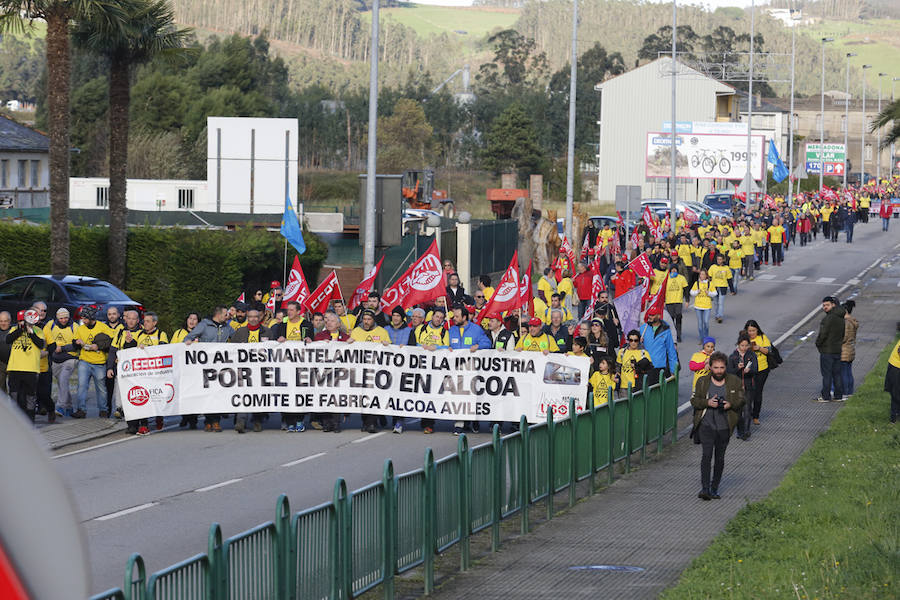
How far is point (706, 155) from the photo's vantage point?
76.9 metres

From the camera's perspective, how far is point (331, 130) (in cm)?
10494

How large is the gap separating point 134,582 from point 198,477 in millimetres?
8556

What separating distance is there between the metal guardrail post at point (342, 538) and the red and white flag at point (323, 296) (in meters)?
12.0

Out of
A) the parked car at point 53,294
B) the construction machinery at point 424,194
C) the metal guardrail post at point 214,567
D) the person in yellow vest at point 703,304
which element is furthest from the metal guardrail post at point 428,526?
the construction machinery at point 424,194

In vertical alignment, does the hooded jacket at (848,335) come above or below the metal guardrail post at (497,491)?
above

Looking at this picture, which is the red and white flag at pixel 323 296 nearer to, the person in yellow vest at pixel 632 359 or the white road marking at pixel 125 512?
the person in yellow vest at pixel 632 359

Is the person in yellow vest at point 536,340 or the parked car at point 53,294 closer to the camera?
the person in yellow vest at point 536,340

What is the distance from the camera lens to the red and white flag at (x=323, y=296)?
21.4m

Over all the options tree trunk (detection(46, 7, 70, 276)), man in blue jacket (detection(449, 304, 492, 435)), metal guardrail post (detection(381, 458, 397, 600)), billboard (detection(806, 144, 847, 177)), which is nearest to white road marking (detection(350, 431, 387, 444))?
man in blue jacket (detection(449, 304, 492, 435))

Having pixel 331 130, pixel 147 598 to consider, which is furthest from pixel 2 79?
pixel 147 598

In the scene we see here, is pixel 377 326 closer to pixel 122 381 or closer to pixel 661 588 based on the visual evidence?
pixel 122 381

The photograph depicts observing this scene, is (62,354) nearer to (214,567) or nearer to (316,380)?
(316,380)

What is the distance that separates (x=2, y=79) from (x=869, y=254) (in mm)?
158803

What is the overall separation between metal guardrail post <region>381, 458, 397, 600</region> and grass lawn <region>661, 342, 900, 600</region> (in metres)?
2.05
